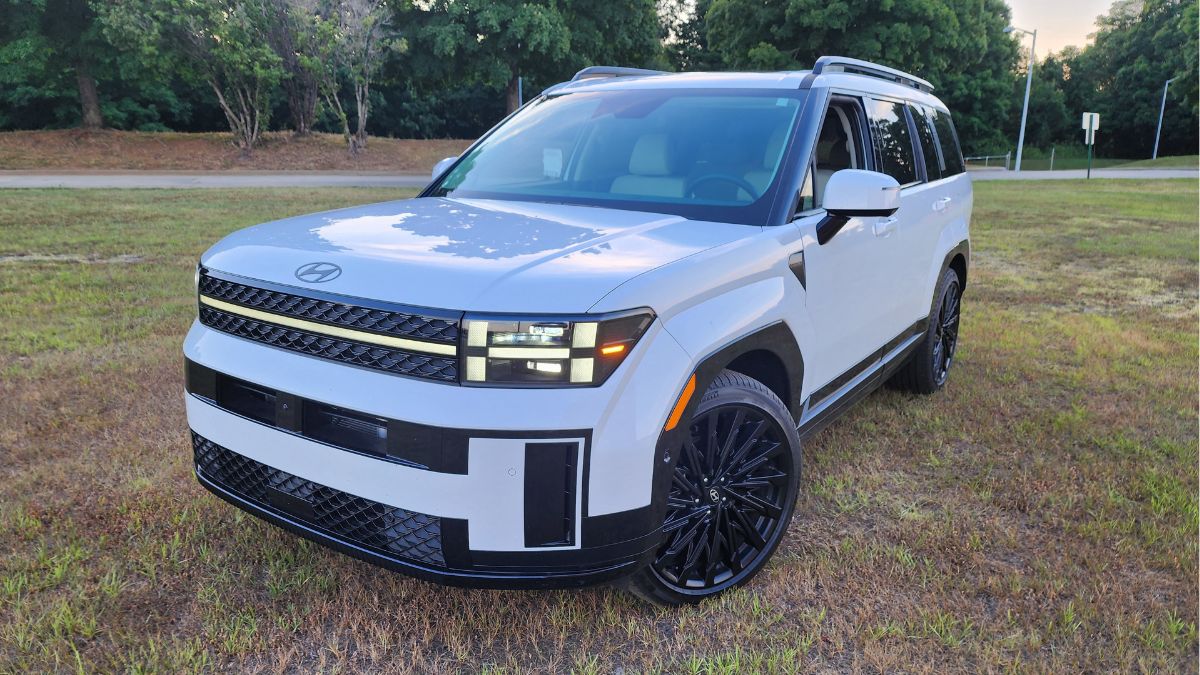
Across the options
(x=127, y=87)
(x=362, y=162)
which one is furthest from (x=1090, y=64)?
(x=127, y=87)

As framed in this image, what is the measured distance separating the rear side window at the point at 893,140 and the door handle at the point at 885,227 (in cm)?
36

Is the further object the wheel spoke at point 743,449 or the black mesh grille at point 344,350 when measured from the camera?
the wheel spoke at point 743,449

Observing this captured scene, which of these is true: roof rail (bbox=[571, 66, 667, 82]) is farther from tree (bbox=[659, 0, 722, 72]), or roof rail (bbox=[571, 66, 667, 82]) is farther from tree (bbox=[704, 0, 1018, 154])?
tree (bbox=[659, 0, 722, 72])

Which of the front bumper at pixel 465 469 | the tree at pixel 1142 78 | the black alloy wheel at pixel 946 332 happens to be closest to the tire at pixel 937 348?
the black alloy wheel at pixel 946 332

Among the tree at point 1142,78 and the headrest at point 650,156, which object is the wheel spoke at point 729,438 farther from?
the tree at point 1142,78

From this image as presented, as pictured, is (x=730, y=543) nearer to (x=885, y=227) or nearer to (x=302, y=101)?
(x=885, y=227)

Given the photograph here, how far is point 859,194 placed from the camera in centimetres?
288

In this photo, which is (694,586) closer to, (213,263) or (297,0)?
(213,263)

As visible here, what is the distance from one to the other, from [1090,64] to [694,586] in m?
67.6

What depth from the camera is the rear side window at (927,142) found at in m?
4.56

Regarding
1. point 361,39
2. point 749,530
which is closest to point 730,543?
point 749,530

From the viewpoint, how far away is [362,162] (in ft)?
98.1

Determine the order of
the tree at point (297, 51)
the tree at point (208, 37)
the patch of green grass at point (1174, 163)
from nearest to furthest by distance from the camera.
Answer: the tree at point (208, 37)
the tree at point (297, 51)
the patch of green grass at point (1174, 163)

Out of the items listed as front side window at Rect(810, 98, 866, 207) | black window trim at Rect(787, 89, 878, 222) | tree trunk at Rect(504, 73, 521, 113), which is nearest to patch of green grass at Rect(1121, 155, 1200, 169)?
tree trunk at Rect(504, 73, 521, 113)
